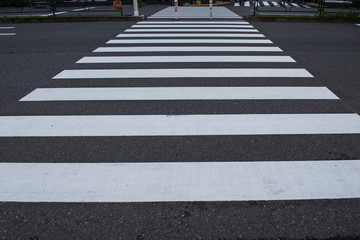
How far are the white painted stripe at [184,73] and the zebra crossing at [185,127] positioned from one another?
2 cm

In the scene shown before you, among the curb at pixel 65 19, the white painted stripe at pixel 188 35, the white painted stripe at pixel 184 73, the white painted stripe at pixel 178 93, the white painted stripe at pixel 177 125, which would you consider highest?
the curb at pixel 65 19

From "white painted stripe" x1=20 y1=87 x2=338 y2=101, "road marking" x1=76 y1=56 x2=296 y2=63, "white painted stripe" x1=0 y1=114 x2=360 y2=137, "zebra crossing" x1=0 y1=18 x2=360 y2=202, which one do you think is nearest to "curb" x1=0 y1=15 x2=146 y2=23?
"zebra crossing" x1=0 y1=18 x2=360 y2=202

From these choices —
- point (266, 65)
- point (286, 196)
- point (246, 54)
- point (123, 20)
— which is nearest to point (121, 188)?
point (286, 196)

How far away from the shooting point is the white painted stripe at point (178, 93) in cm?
517

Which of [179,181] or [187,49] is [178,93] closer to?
[179,181]

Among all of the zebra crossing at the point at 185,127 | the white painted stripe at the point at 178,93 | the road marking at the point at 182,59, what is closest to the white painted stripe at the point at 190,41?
the zebra crossing at the point at 185,127

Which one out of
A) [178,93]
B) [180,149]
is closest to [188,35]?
[178,93]

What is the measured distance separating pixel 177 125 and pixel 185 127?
127 mm

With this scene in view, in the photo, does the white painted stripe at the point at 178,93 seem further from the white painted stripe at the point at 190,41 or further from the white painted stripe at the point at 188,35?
the white painted stripe at the point at 188,35

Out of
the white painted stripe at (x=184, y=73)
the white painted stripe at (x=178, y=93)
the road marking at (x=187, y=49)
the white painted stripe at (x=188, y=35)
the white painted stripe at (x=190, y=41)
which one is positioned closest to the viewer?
the white painted stripe at (x=178, y=93)

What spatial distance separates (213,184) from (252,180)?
0.40 m

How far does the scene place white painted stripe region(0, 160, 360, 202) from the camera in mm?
2863

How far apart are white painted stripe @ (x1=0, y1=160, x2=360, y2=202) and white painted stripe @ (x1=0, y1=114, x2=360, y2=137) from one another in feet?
2.40

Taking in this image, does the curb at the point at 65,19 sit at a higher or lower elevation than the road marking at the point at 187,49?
higher
